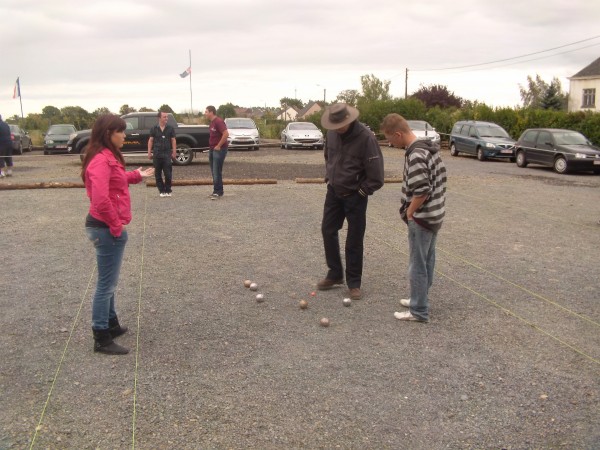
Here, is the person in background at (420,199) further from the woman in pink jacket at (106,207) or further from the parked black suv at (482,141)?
the parked black suv at (482,141)

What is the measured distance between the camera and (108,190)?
4.46 meters

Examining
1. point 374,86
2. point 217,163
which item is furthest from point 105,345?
point 374,86

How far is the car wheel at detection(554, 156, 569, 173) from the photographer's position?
19.3 meters

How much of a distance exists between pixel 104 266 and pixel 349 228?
8.33 feet

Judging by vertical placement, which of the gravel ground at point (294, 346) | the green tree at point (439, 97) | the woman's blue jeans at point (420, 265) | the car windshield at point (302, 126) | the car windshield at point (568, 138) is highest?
the green tree at point (439, 97)

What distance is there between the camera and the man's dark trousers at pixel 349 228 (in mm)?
6026

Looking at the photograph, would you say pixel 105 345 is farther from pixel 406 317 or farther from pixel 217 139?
pixel 217 139

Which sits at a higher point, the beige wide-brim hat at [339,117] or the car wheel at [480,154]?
the beige wide-brim hat at [339,117]

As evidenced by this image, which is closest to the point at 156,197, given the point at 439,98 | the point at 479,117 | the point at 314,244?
the point at 314,244

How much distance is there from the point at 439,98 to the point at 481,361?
5024 cm

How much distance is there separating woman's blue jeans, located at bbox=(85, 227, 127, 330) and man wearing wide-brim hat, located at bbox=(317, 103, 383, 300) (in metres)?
2.29

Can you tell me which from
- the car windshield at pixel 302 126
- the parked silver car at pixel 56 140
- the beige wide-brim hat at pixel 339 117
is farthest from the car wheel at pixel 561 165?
the parked silver car at pixel 56 140

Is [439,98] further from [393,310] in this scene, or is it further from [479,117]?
[393,310]

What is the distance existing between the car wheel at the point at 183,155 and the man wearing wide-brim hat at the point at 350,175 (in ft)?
50.1
